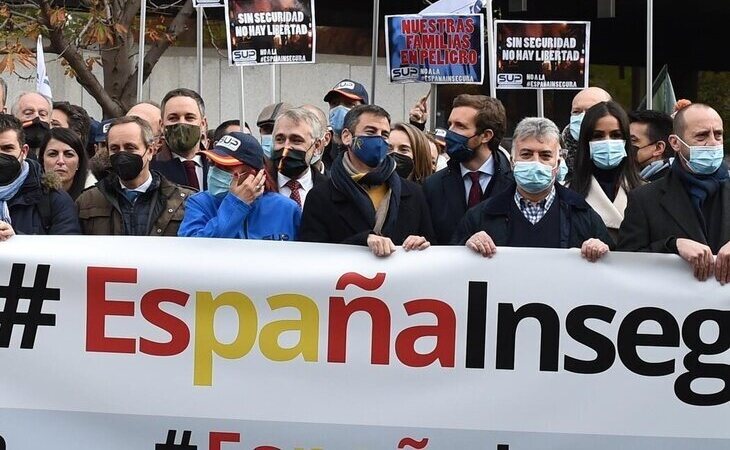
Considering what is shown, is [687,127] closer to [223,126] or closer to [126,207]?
[126,207]

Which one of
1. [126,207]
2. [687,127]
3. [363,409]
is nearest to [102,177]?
[126,207]

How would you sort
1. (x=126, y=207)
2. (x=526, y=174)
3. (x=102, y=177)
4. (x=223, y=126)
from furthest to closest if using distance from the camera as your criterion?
(x=223, y=126)
(x=102, y=177)
(x=126, y=207)
(x=526, y=174)

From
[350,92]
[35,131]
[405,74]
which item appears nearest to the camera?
[35,131]

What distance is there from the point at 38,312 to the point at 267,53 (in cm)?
405

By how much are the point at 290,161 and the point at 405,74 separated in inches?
129

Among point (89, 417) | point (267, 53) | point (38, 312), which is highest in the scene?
point (267, 53)

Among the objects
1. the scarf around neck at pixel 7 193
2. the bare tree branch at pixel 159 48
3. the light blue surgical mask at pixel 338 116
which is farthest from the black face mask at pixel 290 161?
the bare tree branch at pixel 159 48

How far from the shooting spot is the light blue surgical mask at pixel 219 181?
6.21m

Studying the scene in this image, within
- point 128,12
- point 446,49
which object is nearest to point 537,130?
point 446,49

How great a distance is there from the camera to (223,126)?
8.62 meters

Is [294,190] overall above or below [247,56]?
below

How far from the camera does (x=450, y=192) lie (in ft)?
22.1

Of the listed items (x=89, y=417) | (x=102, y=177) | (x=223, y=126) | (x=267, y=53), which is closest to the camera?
(x=89, y=417)

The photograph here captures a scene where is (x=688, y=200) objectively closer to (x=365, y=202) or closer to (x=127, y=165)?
(x=365, y=202)
